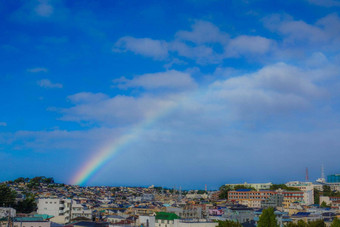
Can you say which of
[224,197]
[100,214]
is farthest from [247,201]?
[100,214]

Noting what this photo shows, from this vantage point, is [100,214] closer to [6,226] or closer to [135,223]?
[135,223]

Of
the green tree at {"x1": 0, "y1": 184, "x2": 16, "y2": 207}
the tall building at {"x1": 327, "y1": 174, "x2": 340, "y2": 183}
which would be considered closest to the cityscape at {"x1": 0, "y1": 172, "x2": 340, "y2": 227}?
the green tree at {"x1": 0, "y1": 184, "x2": 16, "y2": 207}

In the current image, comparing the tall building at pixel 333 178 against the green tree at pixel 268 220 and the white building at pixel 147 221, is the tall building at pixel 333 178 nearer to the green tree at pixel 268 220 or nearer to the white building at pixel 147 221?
the white building at pixel 147 221

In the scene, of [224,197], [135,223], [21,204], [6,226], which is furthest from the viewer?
[224,197]

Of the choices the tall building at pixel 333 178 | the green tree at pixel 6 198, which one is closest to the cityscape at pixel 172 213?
the green tree at pixel 6 198

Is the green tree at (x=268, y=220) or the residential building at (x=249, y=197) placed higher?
the residential building at (x=249, y=197)

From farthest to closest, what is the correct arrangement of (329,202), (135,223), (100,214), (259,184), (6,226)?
1. (259,184)
2. (329,202)
3. (100,214)
4. (135,223)
5. (6,226)

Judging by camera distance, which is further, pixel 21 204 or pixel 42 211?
pixel 21 204

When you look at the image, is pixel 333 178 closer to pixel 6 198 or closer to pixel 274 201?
pixel 274 201

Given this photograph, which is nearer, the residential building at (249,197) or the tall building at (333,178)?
the residential building at (249,197)

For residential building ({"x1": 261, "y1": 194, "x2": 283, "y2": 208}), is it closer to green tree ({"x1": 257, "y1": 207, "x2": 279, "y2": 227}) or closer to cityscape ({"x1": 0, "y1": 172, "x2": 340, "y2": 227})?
cityscape ({"x1": 0, "y1": 172, "x2": 340, "y2": 227})

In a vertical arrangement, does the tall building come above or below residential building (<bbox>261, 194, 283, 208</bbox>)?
above

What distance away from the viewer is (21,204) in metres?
42.9

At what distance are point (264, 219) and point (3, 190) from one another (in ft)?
92.6
